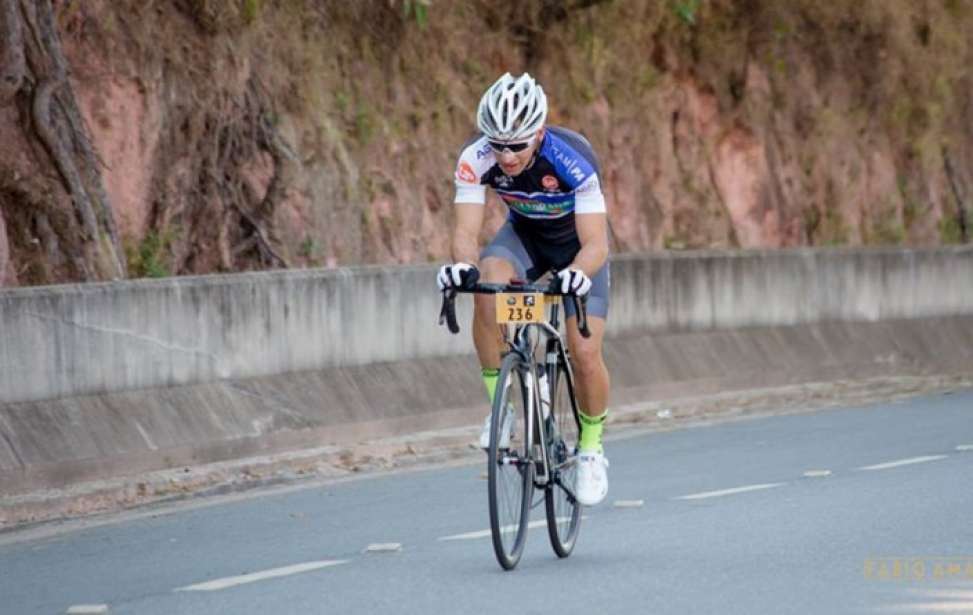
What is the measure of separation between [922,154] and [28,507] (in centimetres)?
1921

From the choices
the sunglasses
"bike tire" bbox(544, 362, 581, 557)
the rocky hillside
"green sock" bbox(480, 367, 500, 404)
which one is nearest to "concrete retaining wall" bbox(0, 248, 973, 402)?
the rocky hillside

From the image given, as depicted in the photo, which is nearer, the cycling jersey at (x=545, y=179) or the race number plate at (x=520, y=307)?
the race number plate at (x=520, y=307)

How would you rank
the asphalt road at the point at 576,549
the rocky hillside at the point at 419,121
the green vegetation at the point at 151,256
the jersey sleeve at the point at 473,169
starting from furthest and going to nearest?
the green vegetation at the point at 151,256 → the rocky hillside at the point at 419,121 → the jersey sleeve at the point at 473,169 → the asphalt road at the point at 576,549

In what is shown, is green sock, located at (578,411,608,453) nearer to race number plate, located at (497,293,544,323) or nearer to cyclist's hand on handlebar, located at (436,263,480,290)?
race number plate, located at (497,293,544,323)

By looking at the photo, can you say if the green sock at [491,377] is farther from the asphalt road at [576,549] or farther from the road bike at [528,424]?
the asphalt road at [576,549]

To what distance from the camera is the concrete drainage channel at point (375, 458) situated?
12.8 m

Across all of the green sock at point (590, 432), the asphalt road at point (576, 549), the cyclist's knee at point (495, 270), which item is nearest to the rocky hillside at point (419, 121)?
the asphalt road at point (576, 549)

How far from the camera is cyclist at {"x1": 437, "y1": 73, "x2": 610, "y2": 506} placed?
10211mm

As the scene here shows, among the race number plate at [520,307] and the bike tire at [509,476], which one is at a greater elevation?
the race number plate at [520,307]

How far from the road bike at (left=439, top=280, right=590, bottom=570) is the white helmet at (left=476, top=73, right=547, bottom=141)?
2.23ft

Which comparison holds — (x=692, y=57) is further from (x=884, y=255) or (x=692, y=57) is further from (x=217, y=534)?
(x=217, y=534)

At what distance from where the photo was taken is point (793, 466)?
48.3ft

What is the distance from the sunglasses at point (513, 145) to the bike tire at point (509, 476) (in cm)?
93

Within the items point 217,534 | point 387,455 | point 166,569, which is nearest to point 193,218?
point 387,455
